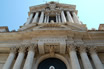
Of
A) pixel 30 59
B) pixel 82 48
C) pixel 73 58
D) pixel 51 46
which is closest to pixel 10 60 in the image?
Answer: pixel 30 59

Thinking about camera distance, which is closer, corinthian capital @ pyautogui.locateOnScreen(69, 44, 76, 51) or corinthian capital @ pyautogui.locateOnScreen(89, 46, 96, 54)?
corinthian capital @ pyautogui.locateOnScreen(69, 44, 76, 51)

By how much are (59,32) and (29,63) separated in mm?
4821

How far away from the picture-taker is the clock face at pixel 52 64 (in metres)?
12.8

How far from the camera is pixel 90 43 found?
13344 millimetres

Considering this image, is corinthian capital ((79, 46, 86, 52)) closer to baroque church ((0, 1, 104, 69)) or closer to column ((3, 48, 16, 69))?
baroque church ((0, 1, 104, 69))

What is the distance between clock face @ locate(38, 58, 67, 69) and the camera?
12.8 meters

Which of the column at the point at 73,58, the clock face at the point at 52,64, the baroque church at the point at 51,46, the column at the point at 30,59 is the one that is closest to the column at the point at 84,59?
the baroque church at the point at 51,46

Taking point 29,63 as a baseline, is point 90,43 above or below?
above

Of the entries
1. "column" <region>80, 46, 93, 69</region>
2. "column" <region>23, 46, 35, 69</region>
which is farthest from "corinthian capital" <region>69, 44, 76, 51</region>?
"column" <region>23, 46, 35, 69</region>

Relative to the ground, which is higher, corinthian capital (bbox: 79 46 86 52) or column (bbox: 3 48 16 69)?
corinthian capital (bbox: 79 46 86 52)

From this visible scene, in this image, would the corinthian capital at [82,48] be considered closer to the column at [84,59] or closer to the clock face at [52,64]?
the column at [84,59]

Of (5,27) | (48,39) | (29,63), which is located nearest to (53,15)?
(5,27)

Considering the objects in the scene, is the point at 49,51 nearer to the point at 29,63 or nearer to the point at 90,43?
the point at 29,63

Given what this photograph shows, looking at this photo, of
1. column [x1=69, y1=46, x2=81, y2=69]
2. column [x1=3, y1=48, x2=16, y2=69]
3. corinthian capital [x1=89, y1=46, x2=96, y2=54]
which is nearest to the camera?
column [x1=69, y1=46, x2=81, y2=69]
